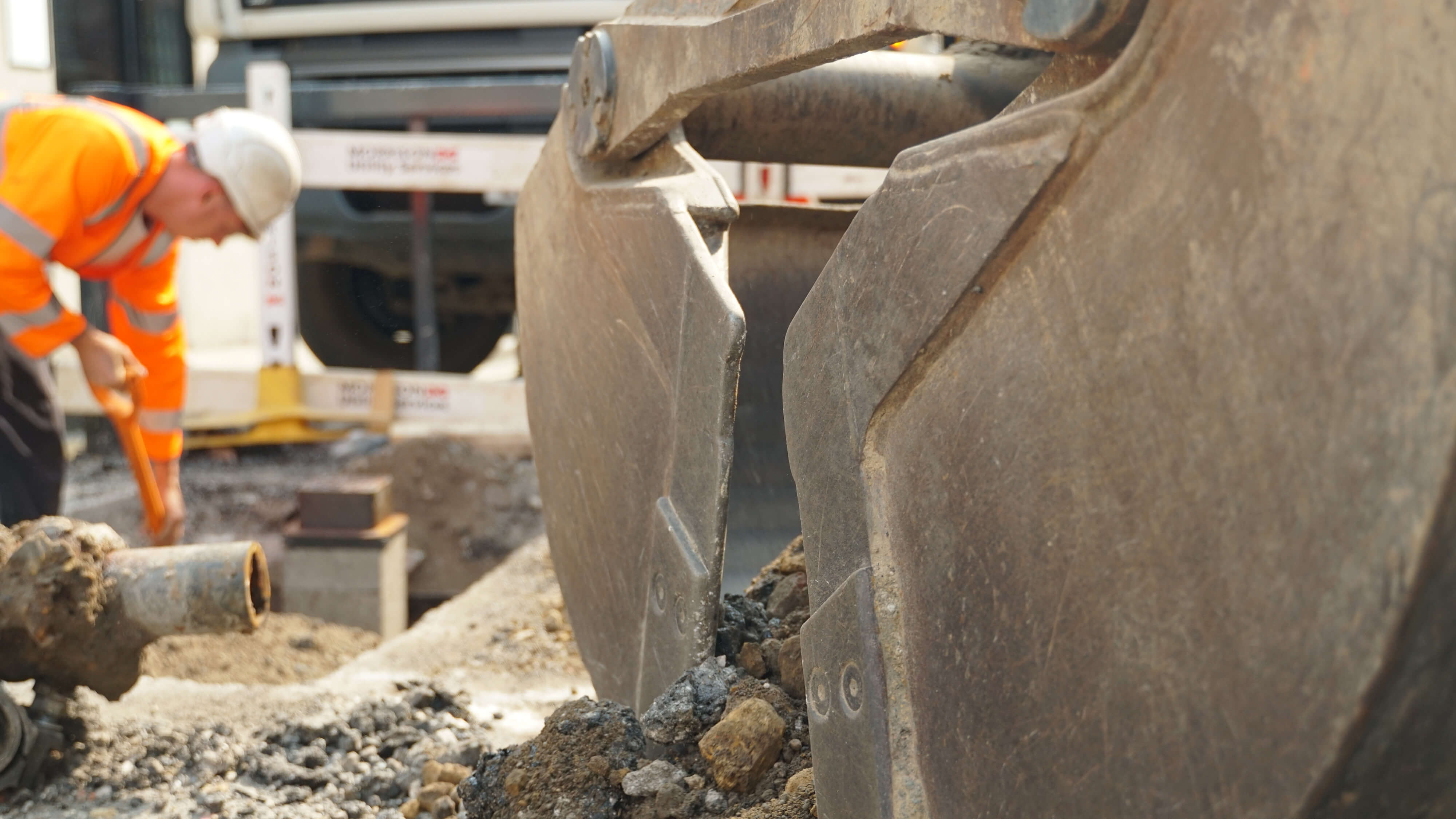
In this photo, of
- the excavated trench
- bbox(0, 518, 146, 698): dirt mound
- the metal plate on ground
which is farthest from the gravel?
the metal plate on ground

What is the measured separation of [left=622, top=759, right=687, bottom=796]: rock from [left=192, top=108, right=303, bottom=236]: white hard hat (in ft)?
9.76

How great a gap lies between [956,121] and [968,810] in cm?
154

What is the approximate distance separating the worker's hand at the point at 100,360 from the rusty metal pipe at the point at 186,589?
4.62ft

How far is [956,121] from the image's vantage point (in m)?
2.32

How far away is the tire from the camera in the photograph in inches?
241

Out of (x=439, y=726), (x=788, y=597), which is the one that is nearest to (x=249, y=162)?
(x=439, y=726)

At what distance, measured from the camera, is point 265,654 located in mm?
3941

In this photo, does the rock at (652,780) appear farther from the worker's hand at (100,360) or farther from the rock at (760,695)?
the worker's hand at (100,360)

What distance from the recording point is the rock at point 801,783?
1.47 m

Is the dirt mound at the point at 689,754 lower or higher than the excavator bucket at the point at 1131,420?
lower

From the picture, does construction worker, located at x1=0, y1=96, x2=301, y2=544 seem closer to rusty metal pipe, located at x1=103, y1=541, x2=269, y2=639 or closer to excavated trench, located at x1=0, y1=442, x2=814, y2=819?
excavated trench, located at x1=0, y1=442, x2=814, y2=819

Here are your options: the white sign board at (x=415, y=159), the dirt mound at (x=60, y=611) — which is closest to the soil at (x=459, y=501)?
the white sign board at (x=415, y=159)

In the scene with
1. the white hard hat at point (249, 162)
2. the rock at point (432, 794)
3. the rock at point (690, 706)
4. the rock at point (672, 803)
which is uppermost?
the white hard hat at point (249, 162)

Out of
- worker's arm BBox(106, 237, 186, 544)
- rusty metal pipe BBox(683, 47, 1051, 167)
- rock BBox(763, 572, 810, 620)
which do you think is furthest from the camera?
worker's arm BBox(106, 237, 186, 544)
